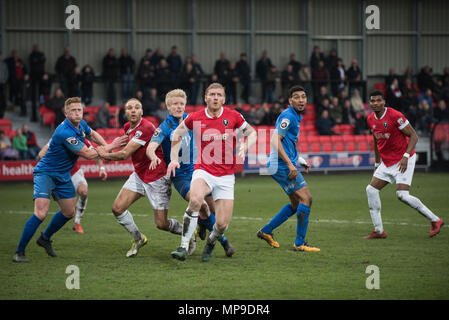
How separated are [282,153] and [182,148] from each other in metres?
1.31

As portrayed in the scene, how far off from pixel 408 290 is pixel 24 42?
23017mm

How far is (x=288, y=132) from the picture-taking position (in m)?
8.86

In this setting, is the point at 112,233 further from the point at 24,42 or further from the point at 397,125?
the point at 24,42

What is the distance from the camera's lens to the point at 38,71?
2345 cm

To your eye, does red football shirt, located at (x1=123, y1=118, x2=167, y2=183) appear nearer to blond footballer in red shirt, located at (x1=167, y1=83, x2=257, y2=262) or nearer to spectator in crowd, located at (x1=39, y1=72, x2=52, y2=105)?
blond footballer in red shirt, located at (x1=167, y1=83, x2=257, y2=262)

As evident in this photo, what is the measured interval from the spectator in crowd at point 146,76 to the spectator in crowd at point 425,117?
33.7 ft

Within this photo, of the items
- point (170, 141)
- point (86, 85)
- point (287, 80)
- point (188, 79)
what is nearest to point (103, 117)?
point (86, 85)

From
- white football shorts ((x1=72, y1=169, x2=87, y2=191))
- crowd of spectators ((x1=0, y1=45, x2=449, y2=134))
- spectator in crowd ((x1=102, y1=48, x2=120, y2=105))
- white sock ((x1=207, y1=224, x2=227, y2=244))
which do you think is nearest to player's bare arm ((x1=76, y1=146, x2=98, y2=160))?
white sock ((x1=207, y1=224, x2=227, y2=244))

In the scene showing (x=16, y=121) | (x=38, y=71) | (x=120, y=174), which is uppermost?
(x=38, y=71)

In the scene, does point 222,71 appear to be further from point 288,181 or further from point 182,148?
point 288,181

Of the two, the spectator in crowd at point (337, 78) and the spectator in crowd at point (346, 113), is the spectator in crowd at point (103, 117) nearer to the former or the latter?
the spectator in crowd at point (346, 113)

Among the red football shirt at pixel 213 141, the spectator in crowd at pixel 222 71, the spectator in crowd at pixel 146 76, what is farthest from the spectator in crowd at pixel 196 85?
the red football shirt at pixel 213 141

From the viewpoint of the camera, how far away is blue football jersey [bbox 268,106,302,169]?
8.74m
